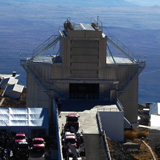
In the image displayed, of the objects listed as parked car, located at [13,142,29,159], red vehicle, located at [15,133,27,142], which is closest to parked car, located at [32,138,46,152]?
red vehicle, located at [15,133,27,142]

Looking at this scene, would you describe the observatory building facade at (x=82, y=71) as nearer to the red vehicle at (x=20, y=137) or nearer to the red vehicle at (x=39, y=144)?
the red vehicle at (x=20, y=137)

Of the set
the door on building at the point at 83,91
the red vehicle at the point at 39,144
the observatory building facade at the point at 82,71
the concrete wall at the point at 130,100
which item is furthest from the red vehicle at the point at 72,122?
the concrete wall at the point at 130,100

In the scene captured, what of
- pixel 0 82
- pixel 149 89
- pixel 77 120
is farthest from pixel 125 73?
pixel 149 89

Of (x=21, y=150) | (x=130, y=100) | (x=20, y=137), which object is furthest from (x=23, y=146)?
(x=130, y=100)

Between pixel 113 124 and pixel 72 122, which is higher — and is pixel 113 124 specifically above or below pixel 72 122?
below

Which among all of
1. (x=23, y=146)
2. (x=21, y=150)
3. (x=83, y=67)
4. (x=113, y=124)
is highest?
(x=83, y=67)

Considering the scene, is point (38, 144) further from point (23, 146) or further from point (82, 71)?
point (82, 71)

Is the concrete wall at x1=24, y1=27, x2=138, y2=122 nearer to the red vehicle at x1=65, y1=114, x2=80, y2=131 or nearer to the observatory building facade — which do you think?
the observatory building facade

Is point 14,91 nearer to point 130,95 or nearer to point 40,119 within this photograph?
point 130,95
